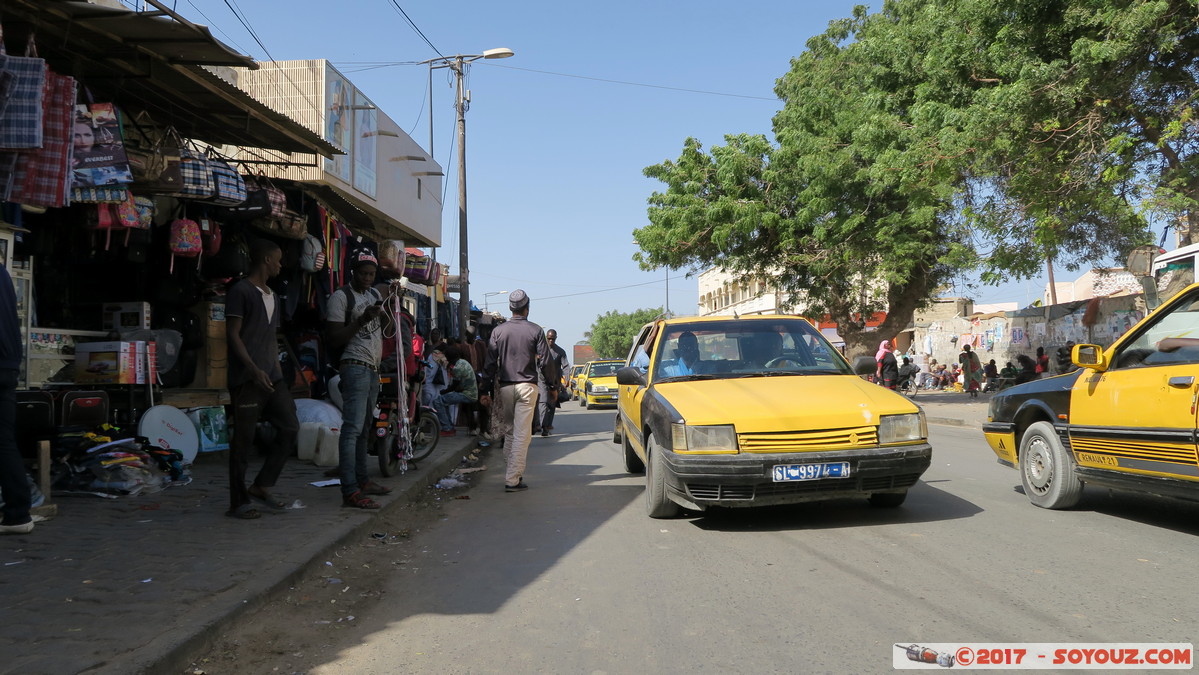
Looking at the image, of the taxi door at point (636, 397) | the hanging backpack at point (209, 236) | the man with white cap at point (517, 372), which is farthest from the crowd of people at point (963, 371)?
the hanging backpack at point (209, 236)

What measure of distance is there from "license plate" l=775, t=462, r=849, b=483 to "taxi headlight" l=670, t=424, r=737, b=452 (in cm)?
33

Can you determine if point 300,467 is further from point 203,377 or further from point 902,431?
point 902,431

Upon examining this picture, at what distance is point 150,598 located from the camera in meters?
4.14

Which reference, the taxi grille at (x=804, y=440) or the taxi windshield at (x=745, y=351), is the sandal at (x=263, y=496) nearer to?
the taxi windshield at (x=745, y=351)

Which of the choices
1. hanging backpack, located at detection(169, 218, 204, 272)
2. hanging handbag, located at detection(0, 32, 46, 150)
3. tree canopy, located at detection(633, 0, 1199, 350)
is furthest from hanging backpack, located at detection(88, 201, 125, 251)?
tree canopy, located at detection(633, 0, 1199, 350)

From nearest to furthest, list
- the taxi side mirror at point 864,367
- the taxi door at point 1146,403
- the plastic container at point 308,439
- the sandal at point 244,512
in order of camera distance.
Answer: the taxi door at point 1146,403, the sandal at point 244,512, the taxi side mirror at point 864,367, the plastic container at point 308,439

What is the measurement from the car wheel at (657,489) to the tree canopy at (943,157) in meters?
9.85

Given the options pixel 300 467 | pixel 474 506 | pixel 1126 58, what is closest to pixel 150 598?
pixel 474 506

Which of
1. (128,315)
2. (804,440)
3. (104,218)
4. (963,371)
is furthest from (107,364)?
(963,371)

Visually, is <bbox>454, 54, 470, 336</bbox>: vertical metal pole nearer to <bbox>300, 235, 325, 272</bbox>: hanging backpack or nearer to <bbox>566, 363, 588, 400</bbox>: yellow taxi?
<bbox>300, 235, 325, 272</bbox>: hanging backpack

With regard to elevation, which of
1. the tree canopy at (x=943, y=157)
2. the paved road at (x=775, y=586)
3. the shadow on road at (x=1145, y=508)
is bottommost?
the paved road at (x=775, y=586)

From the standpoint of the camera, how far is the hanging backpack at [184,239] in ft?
28.0

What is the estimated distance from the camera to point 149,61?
6.99 m

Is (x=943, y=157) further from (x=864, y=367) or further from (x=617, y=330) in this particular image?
(x=617, y=330)
